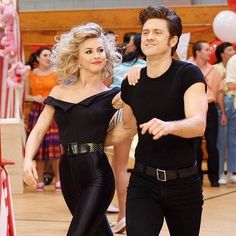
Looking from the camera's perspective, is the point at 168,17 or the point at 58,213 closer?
the point at 168,17

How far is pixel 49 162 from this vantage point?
9.46m

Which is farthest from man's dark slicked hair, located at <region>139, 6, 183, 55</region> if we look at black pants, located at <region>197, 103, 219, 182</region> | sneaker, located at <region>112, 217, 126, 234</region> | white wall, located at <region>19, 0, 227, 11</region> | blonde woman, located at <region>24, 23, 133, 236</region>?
white wall, located at <region>19, 0, 227, 11</region>

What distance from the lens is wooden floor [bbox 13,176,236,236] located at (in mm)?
6029

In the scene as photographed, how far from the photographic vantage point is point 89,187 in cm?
396

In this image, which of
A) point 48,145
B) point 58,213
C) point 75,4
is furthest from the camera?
point 75,4

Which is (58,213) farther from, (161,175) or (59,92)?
(161,175)

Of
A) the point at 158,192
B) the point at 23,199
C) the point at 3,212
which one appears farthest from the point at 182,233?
the point at 23,199

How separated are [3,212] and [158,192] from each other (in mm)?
1407

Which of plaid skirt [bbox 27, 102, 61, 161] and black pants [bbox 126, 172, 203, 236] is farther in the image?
plaid skirt [bbox 27, 102, 61, 161]

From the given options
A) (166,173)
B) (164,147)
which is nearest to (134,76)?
(164,147)

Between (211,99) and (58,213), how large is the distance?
8.65 feet

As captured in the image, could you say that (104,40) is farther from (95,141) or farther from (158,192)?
(158,192)

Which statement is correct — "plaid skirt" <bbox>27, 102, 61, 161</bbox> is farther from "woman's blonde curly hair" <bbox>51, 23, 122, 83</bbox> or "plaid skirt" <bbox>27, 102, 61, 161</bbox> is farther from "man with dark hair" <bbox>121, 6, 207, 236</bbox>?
"man with dark hair" <bbox>121, 6, 207, 236</bbox>

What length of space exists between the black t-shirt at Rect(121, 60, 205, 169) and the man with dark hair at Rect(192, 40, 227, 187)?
5.41m
